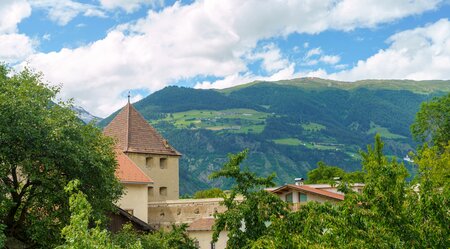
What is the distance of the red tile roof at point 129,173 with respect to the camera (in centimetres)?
4947

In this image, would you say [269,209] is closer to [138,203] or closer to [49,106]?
[49,106]

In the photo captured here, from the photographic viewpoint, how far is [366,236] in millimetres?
16672

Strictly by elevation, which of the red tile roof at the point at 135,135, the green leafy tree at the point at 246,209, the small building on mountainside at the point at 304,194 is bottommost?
the small building on mountainside at the point at 304,194

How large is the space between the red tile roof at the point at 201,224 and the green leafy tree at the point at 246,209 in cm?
1841

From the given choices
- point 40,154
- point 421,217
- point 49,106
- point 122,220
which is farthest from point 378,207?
point 122,220

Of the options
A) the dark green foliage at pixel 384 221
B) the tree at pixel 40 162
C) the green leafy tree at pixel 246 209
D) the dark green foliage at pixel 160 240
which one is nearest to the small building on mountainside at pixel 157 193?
the dark green foliage at pixel 160 240

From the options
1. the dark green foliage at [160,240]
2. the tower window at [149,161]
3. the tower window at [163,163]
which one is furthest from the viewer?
the tower window at [163,163]

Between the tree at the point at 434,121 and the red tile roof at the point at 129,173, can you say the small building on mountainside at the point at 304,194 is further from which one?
the tree at the point at 434,121

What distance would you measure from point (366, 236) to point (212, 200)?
107 ft

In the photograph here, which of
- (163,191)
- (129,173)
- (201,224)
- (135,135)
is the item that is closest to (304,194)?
(201,224)

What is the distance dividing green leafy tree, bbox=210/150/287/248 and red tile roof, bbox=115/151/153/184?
2047 cm

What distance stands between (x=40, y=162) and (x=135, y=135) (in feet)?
97.7

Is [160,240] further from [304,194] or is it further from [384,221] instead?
[304,194]

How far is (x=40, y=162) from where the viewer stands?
29.4m
